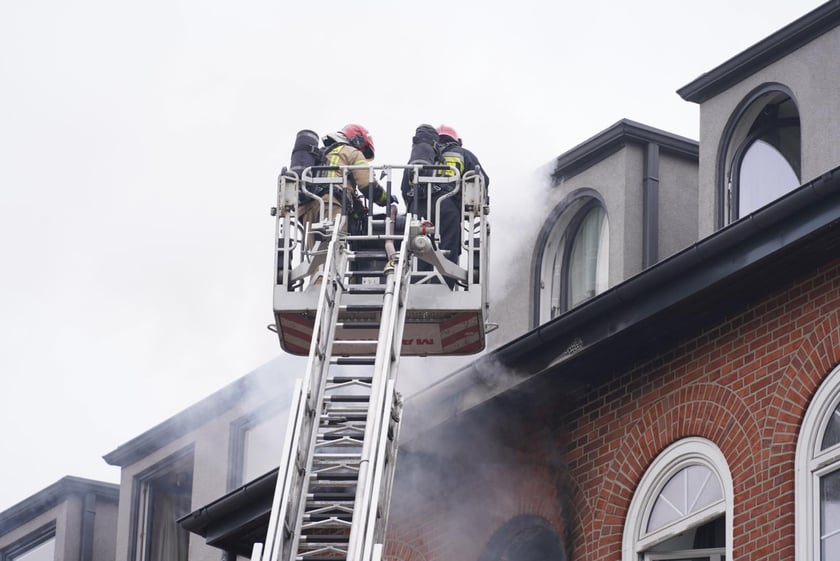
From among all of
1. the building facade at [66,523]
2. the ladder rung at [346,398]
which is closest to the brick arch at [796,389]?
the ladder rung at [346,398]

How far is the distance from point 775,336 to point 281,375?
9.73 m

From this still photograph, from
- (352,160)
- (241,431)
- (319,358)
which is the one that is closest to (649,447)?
(319,358)

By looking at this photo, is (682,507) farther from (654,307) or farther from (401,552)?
(401,552)

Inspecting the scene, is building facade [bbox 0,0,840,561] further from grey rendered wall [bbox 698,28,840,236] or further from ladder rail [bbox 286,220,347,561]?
ladder rail [bbox 286,220,347,561]

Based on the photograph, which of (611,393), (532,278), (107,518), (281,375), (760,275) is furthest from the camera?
(107,518)

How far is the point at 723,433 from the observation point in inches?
563

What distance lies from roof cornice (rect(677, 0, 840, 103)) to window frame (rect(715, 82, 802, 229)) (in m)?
0.20

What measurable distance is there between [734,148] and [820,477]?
3744mm

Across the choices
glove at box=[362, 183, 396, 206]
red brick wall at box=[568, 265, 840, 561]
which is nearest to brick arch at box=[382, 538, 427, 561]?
red brick wall at box=[568, 265, 840, 561]

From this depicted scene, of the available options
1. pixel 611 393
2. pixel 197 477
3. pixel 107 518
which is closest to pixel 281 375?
pixel 197 477

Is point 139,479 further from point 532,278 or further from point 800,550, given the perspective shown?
point 800,550

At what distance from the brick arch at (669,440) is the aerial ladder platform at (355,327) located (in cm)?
148

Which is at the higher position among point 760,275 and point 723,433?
point 760,275

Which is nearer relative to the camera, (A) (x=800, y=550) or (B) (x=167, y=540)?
(A) (x=800, y=550)
